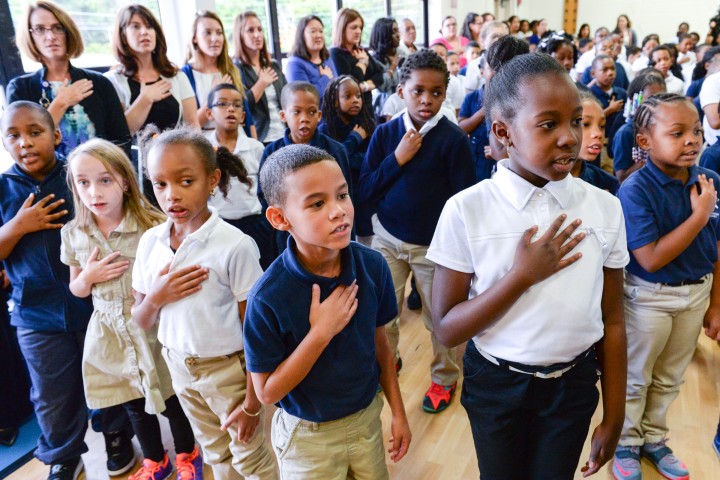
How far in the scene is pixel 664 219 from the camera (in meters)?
1.46

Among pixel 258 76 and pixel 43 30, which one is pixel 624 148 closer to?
pixel 258 76

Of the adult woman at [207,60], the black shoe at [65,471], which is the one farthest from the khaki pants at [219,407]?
the adult woman at [207,60]

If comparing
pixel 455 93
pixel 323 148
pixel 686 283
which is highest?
pixel 455 93

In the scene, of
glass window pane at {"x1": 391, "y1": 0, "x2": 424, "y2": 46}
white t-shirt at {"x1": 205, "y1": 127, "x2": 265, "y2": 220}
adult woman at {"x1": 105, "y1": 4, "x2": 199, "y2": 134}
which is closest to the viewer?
white t-shirt at {"x1": 205, "y1": 127, "x2": 265, "y2": 220}

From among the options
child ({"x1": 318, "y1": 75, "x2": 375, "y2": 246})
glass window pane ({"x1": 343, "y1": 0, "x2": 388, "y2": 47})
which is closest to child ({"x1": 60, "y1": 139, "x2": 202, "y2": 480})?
child ({"x1": 318, "y1": 75, "x2": 375, "y2": 246})

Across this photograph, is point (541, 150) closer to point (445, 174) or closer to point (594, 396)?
point (594, 396)

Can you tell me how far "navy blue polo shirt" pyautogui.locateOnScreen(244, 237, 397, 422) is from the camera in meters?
1.06

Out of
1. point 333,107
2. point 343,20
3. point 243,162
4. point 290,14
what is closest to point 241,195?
point 243,162

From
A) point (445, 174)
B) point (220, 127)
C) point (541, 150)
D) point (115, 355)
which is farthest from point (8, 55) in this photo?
point (541, 150)

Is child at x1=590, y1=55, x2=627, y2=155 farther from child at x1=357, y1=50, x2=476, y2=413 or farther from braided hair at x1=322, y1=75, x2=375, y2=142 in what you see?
child at x1=357, y1=50, x2=476, y2=413

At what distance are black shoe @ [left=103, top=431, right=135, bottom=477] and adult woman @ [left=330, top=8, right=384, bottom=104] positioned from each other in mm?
2520

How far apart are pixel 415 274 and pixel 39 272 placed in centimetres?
136

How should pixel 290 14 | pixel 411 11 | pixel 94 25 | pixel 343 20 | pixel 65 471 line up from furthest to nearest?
pixel 411 11
pixel 290 14
pixel 343 20
pixel 94 25
pixel 65 471

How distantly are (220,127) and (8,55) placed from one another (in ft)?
3.94
